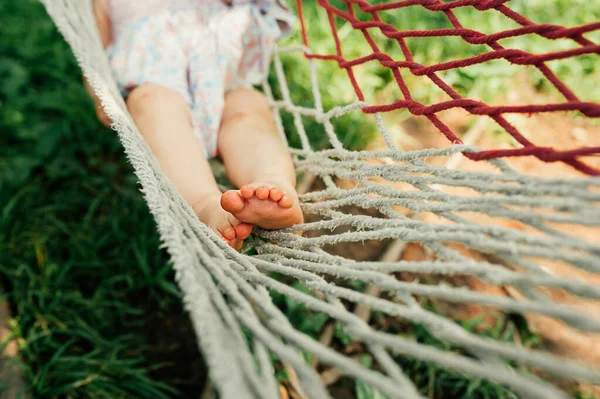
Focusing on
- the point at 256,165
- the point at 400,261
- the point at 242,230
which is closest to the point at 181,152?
the point at 256,165

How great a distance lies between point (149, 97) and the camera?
117 cm

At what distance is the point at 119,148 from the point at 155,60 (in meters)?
0.53

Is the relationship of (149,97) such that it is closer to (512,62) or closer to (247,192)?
(247,192)

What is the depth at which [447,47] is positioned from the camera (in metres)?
2.11

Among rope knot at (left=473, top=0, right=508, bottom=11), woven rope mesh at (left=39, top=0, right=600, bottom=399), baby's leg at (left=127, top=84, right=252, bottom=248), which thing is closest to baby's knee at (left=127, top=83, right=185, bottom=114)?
baby's leg at (left=127, top=84, right=252, bottom=248)

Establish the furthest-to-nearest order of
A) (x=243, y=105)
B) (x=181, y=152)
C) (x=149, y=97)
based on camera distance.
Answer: (x=243, y=105) < (x=149, y=97) < (x=181, y=152)

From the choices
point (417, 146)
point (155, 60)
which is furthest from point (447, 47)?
point (155, 60)

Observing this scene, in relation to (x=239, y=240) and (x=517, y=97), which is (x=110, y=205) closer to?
(x=239, y=240)

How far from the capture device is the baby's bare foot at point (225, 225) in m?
0.90

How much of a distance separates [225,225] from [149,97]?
0.45 metres

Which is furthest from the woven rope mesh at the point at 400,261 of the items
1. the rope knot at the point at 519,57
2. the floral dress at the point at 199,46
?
the floral dress at the point at 199,46

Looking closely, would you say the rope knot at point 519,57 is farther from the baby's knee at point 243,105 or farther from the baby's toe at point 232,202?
the baby's knee at point 243,105

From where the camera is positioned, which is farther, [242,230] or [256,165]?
[256,165]

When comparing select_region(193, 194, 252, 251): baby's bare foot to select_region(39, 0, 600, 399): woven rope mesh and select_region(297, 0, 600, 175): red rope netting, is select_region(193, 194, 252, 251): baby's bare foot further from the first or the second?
select_region(297, 0, 600, 175): red rope netting
